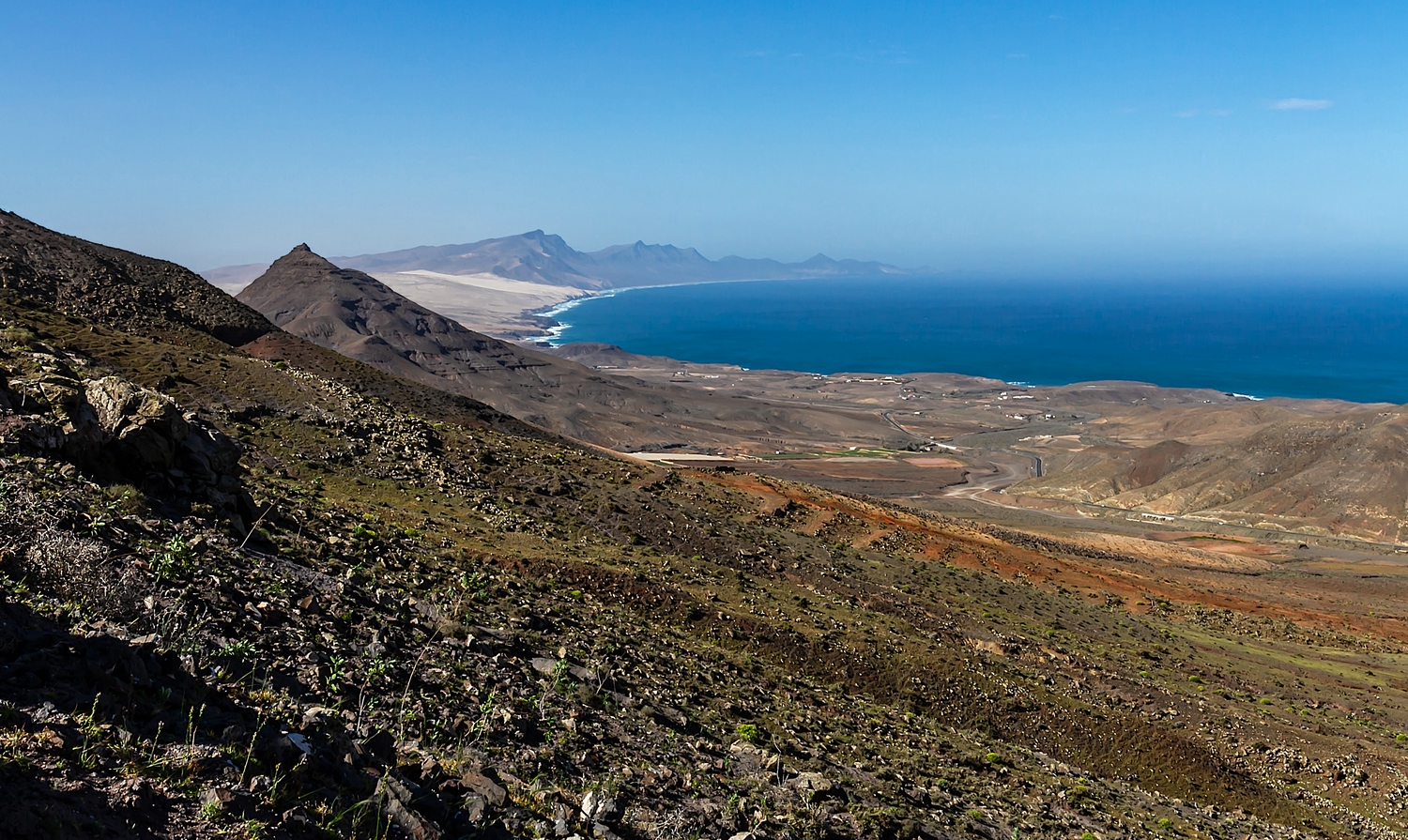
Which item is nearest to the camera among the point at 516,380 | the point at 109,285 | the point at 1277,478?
the point at 109,285

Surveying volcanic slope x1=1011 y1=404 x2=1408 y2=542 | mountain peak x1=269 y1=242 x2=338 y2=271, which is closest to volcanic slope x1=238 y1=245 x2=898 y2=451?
mountain peak x1=269 y1=242 x2=338 y2=271

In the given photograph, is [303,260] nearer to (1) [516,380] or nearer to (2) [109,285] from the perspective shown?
(1) [516,380]

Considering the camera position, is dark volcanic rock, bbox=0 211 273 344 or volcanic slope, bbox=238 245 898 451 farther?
volcanic slope, bbox=238 245 898 451

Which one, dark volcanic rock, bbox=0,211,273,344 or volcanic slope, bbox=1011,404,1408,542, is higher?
dark volcanic rock, bbox=0,211,273,344

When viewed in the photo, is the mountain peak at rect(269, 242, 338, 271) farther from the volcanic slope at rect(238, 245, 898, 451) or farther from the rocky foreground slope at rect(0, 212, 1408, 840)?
the rocky foreground slope at rect(0, 212, 1408, 840)

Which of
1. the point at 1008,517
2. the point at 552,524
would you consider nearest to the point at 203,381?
the point at 552,524

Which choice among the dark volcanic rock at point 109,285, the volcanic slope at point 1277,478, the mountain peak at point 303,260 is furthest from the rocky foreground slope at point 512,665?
the mountain peak at point 303,260

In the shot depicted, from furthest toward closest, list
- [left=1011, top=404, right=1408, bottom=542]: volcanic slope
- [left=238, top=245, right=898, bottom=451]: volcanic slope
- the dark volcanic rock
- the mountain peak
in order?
the mountain peak, [left=238, top=245, right=898, bottom=451]: volcanic slope, [left=1011, top=404, right=1408, bottom=542]: volcanic slope, the dark volcanic rock

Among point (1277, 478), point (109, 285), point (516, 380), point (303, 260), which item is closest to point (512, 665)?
point (109, 285)
